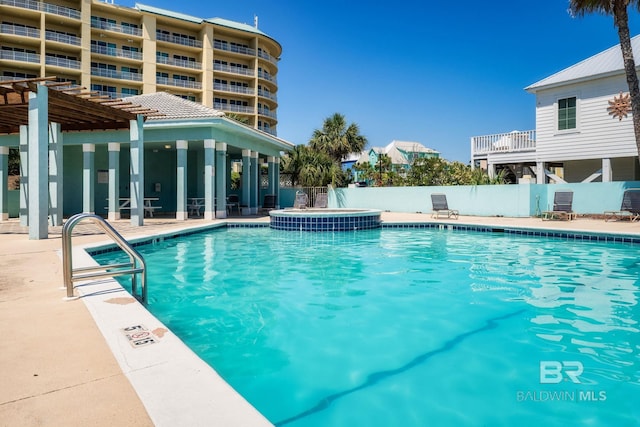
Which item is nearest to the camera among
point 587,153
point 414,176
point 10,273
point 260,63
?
point 10,273

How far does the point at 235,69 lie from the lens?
4591 cm

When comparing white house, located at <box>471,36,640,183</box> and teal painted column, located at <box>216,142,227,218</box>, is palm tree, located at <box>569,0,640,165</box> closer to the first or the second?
white house, located at <box>471,36,640,183</box>

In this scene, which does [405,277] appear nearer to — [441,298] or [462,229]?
[441,298]

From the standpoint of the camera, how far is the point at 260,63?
47875 millimetres

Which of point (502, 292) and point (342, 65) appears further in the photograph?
point (342, 65)

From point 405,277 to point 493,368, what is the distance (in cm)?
347

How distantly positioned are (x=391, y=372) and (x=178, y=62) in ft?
151

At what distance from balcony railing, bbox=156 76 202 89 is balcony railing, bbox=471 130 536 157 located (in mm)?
31521

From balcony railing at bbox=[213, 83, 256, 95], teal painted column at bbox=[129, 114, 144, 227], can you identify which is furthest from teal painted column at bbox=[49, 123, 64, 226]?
balcony railing at bbox=[213, 83, 256, 95]

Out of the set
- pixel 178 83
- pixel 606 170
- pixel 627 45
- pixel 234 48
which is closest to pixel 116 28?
pixel 178 83

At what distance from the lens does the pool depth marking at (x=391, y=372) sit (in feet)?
9.40

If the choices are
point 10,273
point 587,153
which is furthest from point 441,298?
point 587,153

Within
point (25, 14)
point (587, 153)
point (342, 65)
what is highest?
point (25, 14)

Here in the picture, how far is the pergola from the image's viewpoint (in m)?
9.55
